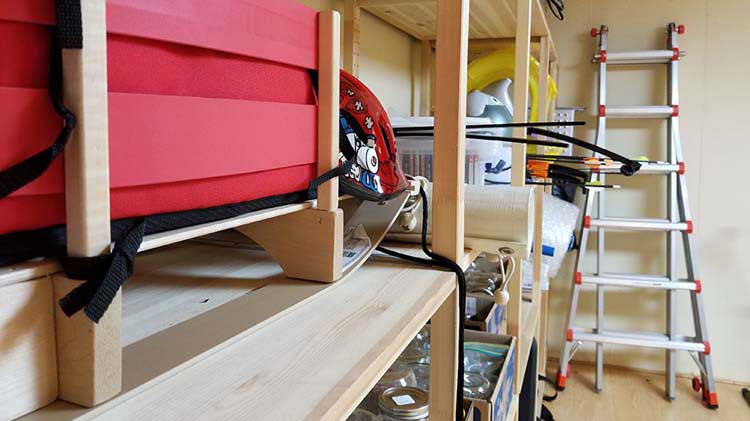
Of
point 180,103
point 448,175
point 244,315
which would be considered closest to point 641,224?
point 448,175

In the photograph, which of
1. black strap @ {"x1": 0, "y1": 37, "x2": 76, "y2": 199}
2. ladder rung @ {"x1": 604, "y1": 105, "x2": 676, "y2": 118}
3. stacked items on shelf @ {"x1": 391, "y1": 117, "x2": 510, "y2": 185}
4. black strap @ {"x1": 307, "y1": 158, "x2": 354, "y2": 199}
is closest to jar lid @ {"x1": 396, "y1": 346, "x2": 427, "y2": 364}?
stacked items on shelf @ {"x1": 391, "y1": 117, "x2": 510, "y2": 185}

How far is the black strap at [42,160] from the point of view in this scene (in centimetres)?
27

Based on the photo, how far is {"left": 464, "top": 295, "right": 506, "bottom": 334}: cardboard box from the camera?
1.29 m

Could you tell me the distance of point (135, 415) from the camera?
310mm

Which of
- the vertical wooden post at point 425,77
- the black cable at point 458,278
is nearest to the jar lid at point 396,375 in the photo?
the black cable at point 458,278

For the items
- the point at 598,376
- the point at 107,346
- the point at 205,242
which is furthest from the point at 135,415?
the point at 598,376

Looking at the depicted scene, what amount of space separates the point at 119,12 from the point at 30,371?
19 cm

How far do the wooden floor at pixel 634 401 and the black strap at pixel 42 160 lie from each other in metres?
2.75

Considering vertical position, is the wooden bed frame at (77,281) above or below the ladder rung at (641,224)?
above

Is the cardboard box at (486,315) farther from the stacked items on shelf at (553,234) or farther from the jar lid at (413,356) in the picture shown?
the stacked items on shelf at (553,234)

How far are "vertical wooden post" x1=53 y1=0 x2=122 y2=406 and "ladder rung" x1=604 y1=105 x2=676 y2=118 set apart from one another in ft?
9.80

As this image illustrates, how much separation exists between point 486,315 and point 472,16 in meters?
0.95

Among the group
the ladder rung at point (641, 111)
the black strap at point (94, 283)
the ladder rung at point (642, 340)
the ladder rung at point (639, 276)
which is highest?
the ladder rung at point (641, 111)

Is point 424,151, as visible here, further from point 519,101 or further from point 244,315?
point 244,315
